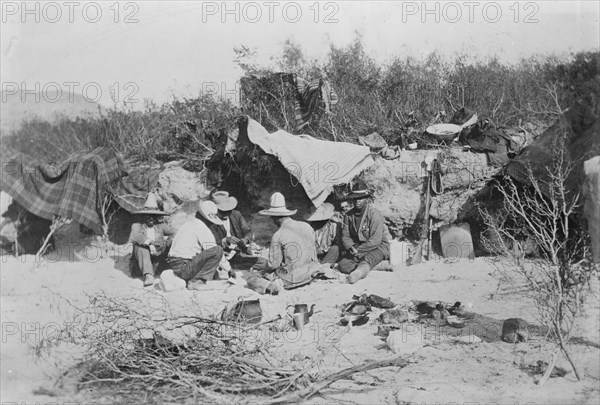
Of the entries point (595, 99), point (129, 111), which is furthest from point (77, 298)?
point (595, 99)

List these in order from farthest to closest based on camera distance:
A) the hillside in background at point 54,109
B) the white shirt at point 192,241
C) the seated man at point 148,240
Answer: the hillside in background at point 54,109 < the seated man at point 148,240 < the white shirt at point 192,241

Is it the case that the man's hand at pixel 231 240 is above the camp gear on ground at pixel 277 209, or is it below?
below

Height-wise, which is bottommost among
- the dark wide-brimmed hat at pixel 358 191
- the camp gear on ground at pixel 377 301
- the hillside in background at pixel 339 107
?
the camp gear on ground at pixel 377 301

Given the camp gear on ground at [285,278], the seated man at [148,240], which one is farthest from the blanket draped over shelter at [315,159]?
the seated man at [148,240]

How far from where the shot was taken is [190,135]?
10.9m

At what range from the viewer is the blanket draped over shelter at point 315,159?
9.00m

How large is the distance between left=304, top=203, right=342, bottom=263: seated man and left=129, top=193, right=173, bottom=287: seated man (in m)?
2.19

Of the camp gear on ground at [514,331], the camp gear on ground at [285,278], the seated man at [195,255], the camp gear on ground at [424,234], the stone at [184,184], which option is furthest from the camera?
the stone at [184,184]

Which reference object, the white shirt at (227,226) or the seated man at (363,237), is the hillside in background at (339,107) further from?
the seated man at (363,237)

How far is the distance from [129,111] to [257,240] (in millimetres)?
4680

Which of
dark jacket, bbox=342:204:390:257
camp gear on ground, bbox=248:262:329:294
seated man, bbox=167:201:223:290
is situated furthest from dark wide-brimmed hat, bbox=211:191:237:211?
dark jacket, bbox=342:204:390:257

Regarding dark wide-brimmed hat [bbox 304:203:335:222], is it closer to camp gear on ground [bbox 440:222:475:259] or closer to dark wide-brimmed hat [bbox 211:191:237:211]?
dark wide-brimmed hat [bbox 211:191:237:211]

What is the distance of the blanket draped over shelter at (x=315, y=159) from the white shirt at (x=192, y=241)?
5.98 feet

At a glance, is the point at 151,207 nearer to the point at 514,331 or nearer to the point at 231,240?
the point at 231,240
